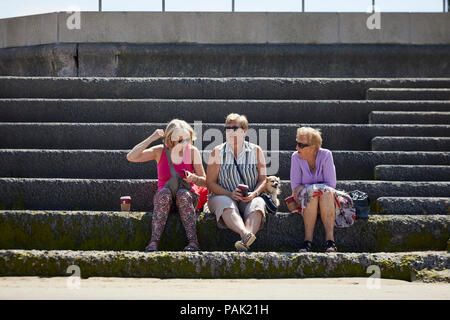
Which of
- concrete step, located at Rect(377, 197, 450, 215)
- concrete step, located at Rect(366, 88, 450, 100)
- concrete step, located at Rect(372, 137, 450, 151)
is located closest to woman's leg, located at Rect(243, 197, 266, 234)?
concrete step, located at Rect(377, 197, 450, 215)

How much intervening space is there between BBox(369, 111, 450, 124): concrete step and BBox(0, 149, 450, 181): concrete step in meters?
0.81

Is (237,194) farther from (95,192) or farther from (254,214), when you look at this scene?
(95,192)

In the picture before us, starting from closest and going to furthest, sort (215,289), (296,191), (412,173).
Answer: (215,289), (296,191), (412,173)

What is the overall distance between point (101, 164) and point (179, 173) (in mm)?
1109

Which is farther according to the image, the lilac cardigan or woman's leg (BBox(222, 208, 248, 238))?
the lilac cardigan

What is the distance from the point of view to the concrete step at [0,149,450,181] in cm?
560

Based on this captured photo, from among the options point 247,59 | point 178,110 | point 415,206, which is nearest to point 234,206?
point 415,206

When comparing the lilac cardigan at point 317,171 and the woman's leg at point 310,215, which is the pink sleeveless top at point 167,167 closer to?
the lilac cardigan at point 317,171

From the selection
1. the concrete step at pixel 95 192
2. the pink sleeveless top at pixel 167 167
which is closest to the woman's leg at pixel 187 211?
the pink sleeveless top at pixel 167 167

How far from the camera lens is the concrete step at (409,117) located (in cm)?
634

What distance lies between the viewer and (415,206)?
199 inches

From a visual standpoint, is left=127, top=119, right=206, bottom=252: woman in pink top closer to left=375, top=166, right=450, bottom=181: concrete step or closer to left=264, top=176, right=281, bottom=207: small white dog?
left=264, top=176, right=281, bottom=207: small white dog
